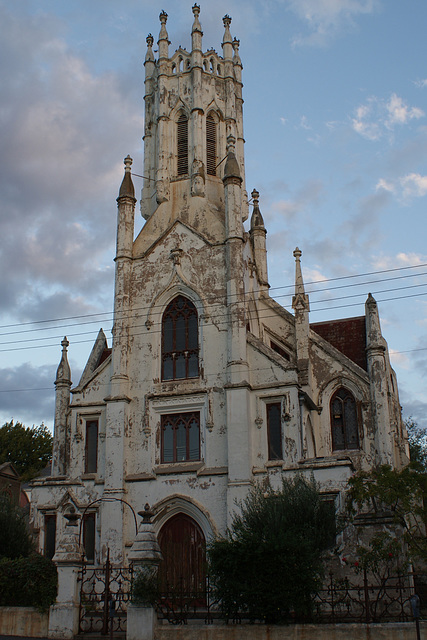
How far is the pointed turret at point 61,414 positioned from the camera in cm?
2939

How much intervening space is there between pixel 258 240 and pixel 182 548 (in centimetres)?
1614

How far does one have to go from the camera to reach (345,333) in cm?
3212

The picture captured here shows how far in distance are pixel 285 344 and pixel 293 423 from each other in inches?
244

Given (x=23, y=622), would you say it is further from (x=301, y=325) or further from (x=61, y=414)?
(x=301, y=325)

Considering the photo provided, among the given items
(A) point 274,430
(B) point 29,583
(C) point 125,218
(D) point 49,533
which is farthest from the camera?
(C) point 125,218

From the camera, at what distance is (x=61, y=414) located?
3034cm

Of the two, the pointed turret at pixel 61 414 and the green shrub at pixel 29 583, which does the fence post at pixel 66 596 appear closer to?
the green shrub at pixel 29 583

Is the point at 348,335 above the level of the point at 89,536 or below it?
above

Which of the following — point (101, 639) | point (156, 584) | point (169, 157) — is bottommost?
point (101, 639)

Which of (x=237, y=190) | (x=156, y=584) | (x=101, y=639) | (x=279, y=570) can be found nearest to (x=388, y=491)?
(x=279, y=570)

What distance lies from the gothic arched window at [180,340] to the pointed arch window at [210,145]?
24.4 feet

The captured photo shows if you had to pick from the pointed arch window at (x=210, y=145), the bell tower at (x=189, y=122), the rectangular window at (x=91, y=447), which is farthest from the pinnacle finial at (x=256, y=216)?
the rectangular window at (x=91, y=447)

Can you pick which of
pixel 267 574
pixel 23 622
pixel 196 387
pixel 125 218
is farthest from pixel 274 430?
pixel 125 218

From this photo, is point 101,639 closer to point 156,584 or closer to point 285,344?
point 156,584
